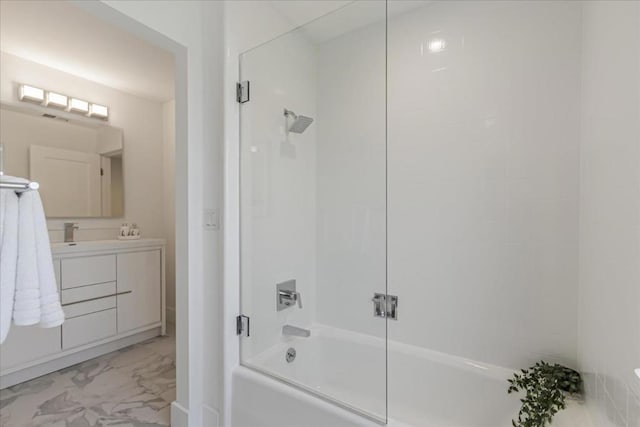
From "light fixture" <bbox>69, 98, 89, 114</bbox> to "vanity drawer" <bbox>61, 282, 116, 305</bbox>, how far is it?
1.59 m

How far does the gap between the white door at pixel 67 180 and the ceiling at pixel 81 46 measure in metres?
0.73

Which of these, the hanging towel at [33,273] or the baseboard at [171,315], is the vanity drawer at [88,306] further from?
the hanging towel at [33,273]

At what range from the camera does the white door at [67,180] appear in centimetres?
258

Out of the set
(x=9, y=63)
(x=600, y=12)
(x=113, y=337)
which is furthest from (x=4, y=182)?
(x=9, y=63)

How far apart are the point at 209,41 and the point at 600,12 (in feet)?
5.51

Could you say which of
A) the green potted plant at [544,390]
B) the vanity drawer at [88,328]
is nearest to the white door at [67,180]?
the vanity drawer at [88,328]

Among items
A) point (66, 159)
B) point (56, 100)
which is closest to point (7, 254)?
point (66, 159)

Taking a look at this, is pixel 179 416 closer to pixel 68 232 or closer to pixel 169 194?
pixel 68 232

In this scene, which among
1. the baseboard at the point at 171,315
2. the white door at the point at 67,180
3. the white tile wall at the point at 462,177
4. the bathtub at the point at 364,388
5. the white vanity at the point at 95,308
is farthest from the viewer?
the baseboard at the point at 171,315

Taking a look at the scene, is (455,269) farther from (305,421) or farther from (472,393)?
(305,421)

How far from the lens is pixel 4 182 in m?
0.90

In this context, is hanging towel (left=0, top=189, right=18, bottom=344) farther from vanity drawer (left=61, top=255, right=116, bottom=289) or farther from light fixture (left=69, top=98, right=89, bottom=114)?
light fixture (left=69, top=98, right=89, bottom=114)

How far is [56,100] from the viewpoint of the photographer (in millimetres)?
2678

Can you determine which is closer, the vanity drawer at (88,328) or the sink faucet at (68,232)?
the vanity drawer at (88,328)
